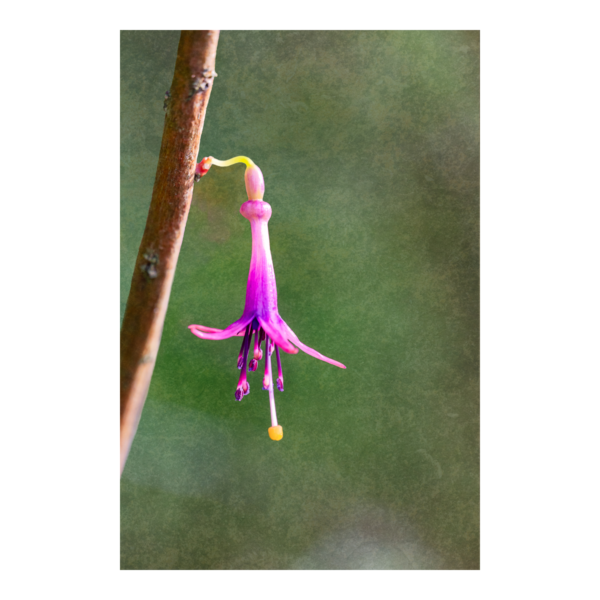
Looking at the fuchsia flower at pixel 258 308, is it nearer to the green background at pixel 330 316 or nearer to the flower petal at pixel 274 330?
the flower petal at pixel 274 330

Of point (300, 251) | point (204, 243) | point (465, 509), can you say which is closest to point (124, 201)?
point (204, 243)

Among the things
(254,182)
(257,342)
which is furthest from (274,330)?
(254,182)

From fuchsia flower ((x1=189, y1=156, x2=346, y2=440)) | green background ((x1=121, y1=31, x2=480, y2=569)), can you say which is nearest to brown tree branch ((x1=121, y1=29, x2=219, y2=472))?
fuchsia flower ((x1=189, y1=156, x2=346, y2=440))

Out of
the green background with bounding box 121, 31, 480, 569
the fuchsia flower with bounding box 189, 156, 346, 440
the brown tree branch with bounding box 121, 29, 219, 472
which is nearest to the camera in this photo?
the brown tree branch with bounding box 121, 29, 219, 472

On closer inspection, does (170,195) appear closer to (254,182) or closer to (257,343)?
(254,182)

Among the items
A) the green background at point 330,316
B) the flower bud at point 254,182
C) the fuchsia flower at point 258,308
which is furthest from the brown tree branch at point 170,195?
the green background at point 330,316

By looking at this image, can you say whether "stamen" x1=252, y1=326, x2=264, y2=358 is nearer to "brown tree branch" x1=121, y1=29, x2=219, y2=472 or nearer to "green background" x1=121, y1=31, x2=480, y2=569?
"brown tree branch" x1=121, y1=29, x2=219, y2=472
